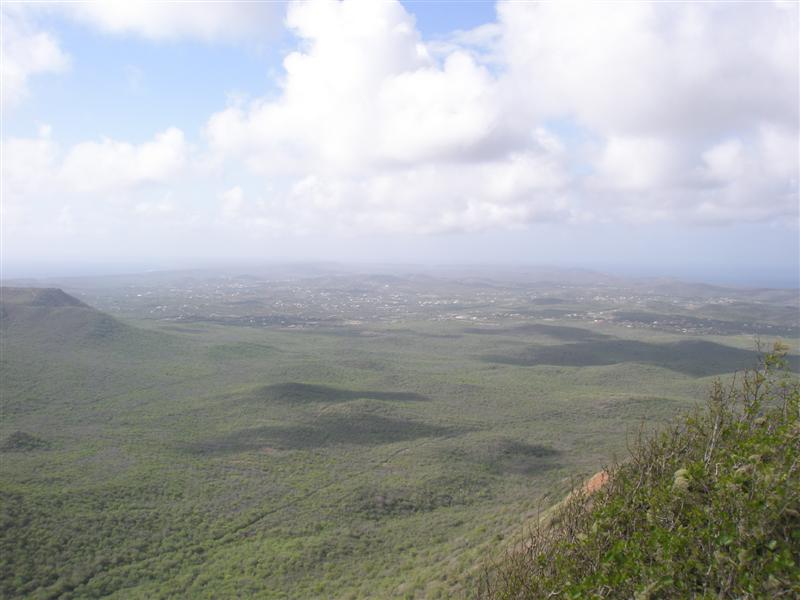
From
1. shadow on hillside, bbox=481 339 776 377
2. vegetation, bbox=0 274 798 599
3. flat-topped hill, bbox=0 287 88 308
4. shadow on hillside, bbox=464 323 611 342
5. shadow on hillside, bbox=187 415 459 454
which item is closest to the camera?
vegetation, bbox=0 274 798 599

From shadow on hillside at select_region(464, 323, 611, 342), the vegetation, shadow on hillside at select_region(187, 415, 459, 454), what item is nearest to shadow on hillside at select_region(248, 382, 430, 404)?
the vegetation

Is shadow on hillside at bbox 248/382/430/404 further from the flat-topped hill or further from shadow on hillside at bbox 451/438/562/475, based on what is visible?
the flat-topped hill

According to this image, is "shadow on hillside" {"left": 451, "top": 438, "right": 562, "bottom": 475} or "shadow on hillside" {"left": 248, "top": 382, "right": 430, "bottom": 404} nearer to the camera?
"shadow on hillside" {"left": 451, "top": 438, "right": 562, "bottom": 475}

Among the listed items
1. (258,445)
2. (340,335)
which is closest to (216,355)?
(340,335)

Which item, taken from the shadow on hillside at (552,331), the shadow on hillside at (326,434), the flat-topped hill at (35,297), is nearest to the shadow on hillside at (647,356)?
the shadow on hillside at (552,331)

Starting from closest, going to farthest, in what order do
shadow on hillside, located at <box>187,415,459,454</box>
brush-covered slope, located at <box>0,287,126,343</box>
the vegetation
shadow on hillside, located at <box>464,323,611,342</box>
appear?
the vegetation < shadow on hillside, located at <box>187,415,459,454</box> < brush-covered slope, located at <box>0,287,126,343</box> < shadow on hillside, located at <box>464,323,611,342</box>

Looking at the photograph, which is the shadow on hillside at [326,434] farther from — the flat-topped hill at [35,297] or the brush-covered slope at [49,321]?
the flat-topped hill at [35,297]
